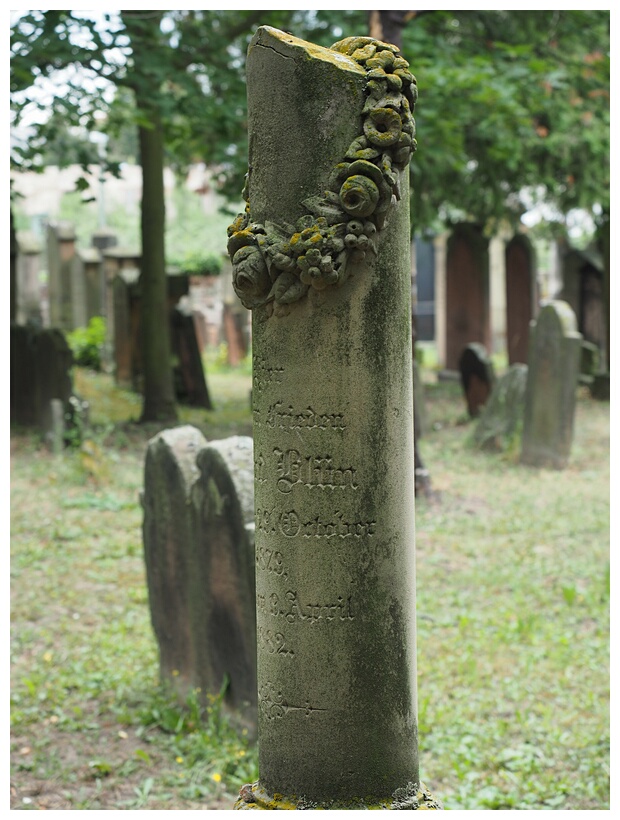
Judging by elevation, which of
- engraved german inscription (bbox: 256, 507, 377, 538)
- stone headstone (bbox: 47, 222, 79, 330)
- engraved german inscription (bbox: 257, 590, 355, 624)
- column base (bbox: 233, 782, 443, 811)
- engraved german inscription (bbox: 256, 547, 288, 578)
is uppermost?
stone headstone (bbox: 47, 222, 79, 330)

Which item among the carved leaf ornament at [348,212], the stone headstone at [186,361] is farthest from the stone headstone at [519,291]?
the carved leaf ornament at [348,212]

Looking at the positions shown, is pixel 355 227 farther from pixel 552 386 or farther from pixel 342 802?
pixel 552 386

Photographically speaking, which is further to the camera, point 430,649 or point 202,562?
point 430,649

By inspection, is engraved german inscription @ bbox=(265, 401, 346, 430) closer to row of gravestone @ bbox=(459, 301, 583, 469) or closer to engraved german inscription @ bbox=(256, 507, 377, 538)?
Answer: engraved german inscription @ bbox=(256, 507, 377, 538)

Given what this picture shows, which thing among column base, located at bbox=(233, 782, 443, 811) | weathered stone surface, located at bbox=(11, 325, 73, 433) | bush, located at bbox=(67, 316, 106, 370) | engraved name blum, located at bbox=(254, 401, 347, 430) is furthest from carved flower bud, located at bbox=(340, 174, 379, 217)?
bush, located at bbox=(67, 316, 106, 370)

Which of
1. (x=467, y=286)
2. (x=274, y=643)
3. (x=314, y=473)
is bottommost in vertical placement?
(x=274, y=643)

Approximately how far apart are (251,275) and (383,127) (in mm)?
628

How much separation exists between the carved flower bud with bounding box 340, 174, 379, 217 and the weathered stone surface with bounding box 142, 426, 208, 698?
262 centimetres

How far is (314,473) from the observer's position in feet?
10.6

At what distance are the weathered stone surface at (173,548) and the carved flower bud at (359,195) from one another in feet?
8.61

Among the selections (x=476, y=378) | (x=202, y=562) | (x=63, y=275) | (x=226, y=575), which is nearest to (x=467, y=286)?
(x=476, y=378)

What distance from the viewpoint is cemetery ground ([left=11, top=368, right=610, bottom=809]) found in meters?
4.75

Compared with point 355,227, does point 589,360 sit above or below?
below

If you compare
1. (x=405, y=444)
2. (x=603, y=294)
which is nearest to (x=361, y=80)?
(x=405, y=444)
